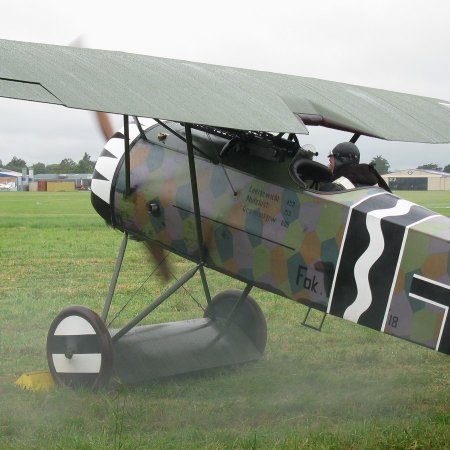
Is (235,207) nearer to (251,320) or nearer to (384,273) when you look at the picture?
(384,273)

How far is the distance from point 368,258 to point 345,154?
109 cm

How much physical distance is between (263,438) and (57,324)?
2189mm

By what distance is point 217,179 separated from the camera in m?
6.25

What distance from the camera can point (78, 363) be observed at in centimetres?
621

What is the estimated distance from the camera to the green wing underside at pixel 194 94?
14.9ft

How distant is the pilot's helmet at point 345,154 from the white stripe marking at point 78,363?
2232mm

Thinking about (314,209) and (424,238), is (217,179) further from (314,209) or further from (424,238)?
(424,238)

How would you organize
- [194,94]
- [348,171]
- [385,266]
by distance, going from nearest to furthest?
[385,266] → [194,94] → [348,171]

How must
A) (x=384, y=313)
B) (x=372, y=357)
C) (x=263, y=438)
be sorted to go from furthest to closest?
1. (x=372, y=357)
2. (x=384, y=313)
3. (x=263, y=438)

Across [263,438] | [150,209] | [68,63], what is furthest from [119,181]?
[263,438]

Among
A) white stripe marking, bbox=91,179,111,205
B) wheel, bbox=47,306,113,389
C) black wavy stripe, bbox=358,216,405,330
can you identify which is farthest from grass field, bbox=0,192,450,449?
white stripe marking, bbox=91,179,111,205

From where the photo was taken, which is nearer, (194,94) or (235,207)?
(194,94)

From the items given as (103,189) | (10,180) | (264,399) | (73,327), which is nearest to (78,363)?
(73,327)

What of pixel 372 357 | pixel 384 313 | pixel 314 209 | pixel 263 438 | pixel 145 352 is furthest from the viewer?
pixel 372 357
